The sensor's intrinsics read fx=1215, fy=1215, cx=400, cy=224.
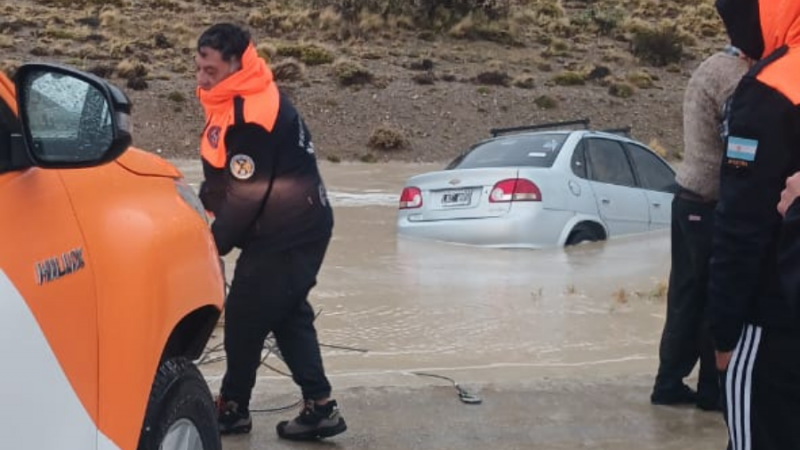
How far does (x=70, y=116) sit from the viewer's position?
9.74 ft

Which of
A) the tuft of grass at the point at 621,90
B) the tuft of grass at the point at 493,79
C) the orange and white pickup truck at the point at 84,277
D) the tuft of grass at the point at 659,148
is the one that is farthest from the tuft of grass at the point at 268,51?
the orange and white pickup truck at the point at 84,277

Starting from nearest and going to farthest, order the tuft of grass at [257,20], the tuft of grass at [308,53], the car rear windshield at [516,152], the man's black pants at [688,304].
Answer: the man's black pants at [688,304], the car rear windshield at [516,152], the tuft of grass at [308,53], the tuft of grass at [257,20]

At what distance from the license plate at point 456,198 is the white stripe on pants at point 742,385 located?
803 cm

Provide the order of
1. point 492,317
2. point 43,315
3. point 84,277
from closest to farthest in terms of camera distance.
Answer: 1. point 43,315
2. point 84,277
3. point 492,317

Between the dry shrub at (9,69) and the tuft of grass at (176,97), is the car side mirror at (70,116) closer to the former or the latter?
the dry shrub at (9,69)

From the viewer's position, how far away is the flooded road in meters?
6.98

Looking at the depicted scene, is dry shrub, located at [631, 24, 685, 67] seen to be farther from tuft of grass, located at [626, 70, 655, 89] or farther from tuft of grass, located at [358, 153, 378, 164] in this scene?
tuft of grass, located at [358, 153, 378, 164]

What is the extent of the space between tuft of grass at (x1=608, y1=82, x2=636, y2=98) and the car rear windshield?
75.4 ft

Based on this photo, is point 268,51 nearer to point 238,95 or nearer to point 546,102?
point 546,102

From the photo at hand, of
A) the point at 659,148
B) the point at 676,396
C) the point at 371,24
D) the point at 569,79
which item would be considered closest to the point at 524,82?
the point at 569,79

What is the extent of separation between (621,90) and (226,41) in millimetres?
30404

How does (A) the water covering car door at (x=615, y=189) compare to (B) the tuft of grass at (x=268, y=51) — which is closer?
(A) the water covering car door at (x=615, y=189)

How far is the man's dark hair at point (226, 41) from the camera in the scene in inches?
208

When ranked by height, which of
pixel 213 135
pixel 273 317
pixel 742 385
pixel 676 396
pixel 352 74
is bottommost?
pixel 352 74
